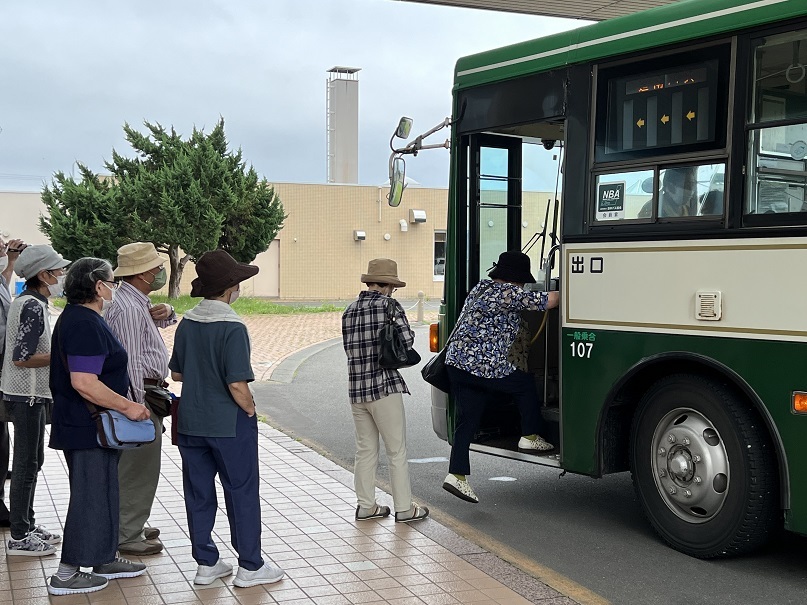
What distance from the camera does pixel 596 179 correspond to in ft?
21.5

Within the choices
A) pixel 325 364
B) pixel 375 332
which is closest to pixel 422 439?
pixel 375 332

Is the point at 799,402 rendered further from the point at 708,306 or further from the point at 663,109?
the point at 663,109

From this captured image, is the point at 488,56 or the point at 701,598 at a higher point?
the point at 488,56

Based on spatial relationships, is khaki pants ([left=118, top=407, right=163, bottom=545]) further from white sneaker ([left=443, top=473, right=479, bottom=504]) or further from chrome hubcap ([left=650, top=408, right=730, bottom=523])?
chrome hubcap ([left=650, top=408, right=730, bottom=523])

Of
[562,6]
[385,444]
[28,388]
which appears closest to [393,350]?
[385,444]

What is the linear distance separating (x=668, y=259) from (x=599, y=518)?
2125 mm

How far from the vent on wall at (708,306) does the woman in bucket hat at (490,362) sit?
136 centimetres

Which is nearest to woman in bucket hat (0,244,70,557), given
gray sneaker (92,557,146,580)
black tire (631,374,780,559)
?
gray sneaker (92,557,146,580)

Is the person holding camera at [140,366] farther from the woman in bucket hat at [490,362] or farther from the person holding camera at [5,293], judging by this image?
the woman in bucket hat at [490,362]

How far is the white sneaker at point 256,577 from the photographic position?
5438 mm

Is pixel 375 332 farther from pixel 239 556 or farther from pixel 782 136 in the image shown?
pixel 782 136

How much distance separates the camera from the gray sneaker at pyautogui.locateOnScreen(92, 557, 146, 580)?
18.3 feet

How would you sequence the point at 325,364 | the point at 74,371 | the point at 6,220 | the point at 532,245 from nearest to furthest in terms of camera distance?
the point at 74,371, the point at 532,245, the point at 325,364, the point at 6,220

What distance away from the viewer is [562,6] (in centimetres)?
1608
